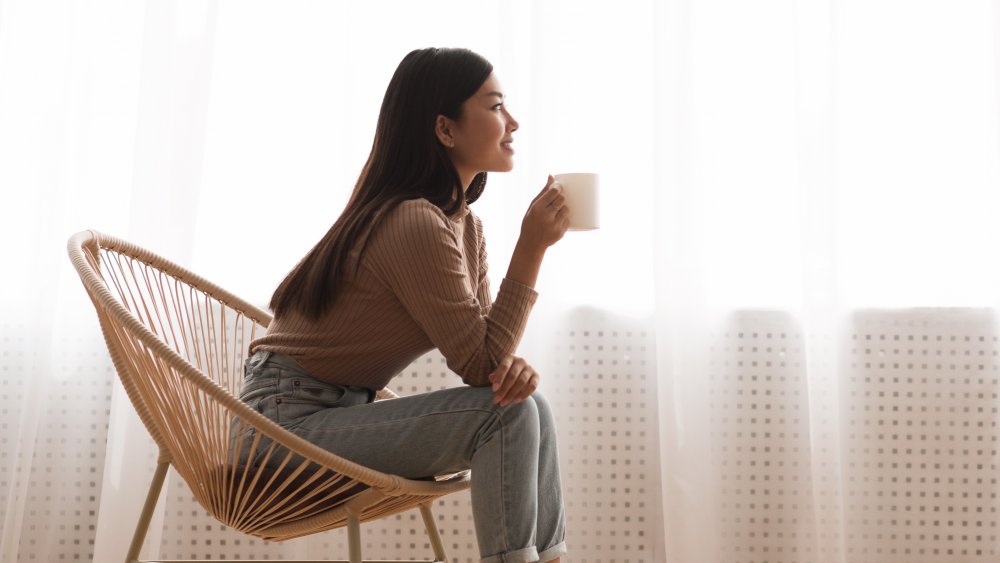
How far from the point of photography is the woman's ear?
1.39m

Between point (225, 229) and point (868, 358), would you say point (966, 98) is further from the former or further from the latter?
point (225, 229)

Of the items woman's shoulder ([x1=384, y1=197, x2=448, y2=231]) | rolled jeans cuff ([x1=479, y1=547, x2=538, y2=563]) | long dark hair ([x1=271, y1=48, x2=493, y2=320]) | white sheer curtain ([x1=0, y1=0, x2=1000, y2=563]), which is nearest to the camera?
rolled jeans cuff ([x1=479, y1=547, x2=538, y2=563])

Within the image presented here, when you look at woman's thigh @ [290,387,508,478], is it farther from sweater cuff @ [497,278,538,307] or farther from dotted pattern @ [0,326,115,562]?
dotted pattern @ [0,326,115,562]

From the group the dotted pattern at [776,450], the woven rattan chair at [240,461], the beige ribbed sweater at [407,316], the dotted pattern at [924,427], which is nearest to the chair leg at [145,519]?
the woven rattan chair at [240,461]

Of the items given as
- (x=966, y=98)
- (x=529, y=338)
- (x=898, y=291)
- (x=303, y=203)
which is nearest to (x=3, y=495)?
(x=303, y=203)

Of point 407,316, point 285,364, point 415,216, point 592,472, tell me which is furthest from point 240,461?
point 592,472

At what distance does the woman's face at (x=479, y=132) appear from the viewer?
1399 mm

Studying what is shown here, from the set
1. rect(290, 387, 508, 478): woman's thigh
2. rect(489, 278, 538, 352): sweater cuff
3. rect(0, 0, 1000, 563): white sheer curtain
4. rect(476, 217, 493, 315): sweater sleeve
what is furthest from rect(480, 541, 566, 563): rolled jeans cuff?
rect(0, 0, 1000, 563): white sheer curtain

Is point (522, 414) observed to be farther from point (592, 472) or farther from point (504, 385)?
point (592, 472)

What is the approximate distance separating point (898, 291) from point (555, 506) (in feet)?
3.67

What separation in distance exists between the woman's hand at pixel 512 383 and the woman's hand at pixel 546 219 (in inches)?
7.0

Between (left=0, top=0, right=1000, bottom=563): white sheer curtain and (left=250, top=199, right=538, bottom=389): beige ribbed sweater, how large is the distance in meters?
0.72

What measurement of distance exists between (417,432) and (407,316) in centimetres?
17

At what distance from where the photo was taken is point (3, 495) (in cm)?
205
